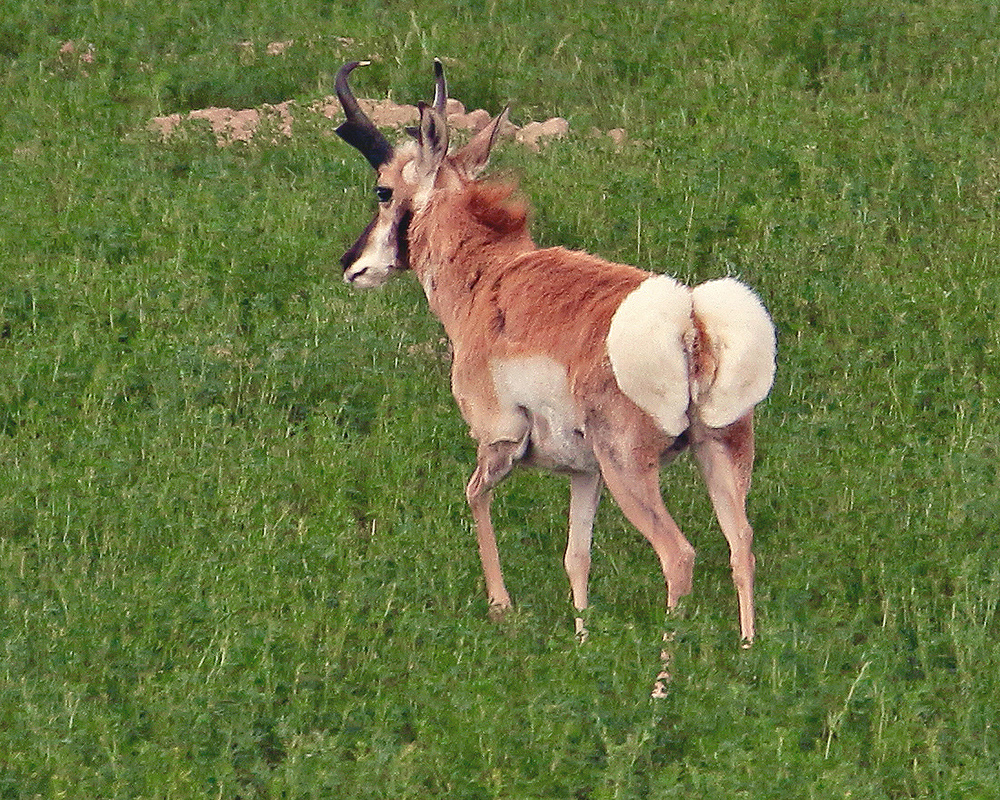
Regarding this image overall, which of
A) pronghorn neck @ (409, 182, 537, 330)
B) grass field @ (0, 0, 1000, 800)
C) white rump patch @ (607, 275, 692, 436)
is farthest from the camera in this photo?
pronghorn neck @ (409, 182, 537, 330)

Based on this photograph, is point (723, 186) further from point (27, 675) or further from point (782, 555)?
point (27, 675)

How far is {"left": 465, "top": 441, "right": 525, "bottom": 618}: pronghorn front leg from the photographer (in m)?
8.20

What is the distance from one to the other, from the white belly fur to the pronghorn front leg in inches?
41.6

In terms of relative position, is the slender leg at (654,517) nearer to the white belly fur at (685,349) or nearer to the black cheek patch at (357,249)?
the white belly fur at (685,349)

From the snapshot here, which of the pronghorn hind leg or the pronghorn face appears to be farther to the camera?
the pronghorn face

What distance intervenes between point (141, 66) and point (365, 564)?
8179 mm

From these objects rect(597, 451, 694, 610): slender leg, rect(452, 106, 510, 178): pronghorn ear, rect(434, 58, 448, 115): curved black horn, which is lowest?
rect(597, 451, 694, 610): slender leg

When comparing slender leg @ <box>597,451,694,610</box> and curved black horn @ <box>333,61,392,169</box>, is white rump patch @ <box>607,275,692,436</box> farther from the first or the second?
curved black horn @ <box>333,61,392,169</box>

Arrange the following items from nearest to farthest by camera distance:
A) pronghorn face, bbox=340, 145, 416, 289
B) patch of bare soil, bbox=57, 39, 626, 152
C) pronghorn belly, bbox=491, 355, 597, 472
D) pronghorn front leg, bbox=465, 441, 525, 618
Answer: pronghorn belly, bbox=491, 355, 597, 472 < pronghorn front leg, bbox=465, 441, 525, 618 < pronghorn face, bbox=340, 145, 416, 289 < patch of bare soil, bbox=57, 39, 626, 152

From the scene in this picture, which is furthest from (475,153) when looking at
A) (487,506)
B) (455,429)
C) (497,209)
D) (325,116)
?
(325,116)

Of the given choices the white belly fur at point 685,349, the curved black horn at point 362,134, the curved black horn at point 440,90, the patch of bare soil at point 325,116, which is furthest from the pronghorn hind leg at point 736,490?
the patch of bare soil at point 325,116

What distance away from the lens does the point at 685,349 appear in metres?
7.19

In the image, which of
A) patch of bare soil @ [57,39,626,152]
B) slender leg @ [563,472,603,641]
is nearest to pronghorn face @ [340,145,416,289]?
slender leg @ [563,472,603,641]

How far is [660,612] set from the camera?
771 centimetres
